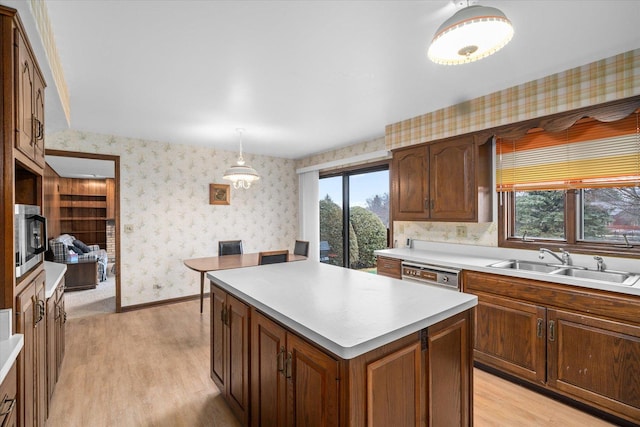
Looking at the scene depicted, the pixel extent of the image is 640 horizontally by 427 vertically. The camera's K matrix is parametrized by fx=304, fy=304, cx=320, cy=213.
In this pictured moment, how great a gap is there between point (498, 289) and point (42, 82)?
11.0ft

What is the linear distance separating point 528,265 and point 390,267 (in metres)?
1.27

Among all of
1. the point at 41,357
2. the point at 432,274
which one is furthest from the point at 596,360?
the point at 41,357

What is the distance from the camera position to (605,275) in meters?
2.25

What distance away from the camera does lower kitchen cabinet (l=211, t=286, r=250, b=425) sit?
1.75m

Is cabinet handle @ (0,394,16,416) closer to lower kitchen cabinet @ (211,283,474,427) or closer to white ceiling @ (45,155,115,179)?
lower kitchen cabinet @ (211,283,474,427)

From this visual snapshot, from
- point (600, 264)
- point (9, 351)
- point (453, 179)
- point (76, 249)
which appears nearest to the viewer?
point (9, 351)

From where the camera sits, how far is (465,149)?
3.00 meters

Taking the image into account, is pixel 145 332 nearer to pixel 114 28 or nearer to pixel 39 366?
pixel 39 366

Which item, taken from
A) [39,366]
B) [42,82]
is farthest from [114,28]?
[39,366]

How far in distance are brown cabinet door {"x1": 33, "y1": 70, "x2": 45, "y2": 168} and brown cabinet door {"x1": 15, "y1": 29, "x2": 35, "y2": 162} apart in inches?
2.4

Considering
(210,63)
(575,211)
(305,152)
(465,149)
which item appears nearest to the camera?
(210,63)

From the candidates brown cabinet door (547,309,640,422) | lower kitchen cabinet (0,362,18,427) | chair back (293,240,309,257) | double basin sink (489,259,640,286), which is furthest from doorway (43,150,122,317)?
brown cabinet door (547,309,640,422)

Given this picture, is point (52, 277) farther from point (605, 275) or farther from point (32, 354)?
point (605, 275)

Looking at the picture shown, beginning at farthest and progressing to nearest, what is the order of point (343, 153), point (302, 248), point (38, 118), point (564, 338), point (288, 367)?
point (343, 153) < point (302, 248) < point (564, 338) < point (38, 118) < point (288, 367)
